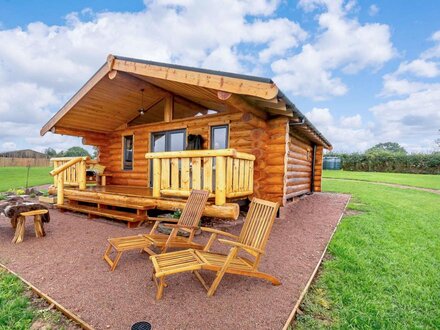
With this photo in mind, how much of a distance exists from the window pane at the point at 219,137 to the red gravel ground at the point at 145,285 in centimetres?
292

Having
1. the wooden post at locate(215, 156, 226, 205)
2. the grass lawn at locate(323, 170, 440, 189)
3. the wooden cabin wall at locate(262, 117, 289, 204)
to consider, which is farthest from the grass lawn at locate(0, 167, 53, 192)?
the grass lawn at locate(323, 170, 440, 189)

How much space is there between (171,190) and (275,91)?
302 cm

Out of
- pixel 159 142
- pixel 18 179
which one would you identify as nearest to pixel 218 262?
pixel 159 142

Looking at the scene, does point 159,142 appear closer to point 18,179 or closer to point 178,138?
point 178,138

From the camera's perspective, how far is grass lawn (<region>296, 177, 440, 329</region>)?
98.7 inches

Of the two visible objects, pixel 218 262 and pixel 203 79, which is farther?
pixel 203 79

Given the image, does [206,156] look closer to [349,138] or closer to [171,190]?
[171,190]

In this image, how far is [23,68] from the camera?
13867 millimetres

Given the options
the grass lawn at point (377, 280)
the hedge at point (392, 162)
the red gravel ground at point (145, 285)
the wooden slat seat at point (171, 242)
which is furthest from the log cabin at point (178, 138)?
the hedge at point (392, 162)

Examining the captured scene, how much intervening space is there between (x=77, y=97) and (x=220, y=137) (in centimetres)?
426

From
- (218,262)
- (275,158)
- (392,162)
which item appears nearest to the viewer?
(218,262)

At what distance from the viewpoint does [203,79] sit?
15.7 ft

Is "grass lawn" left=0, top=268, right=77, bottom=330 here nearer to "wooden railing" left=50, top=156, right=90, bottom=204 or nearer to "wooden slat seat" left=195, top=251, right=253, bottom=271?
"wooden slat seat" left=195, top=251, right=253, bottom=271

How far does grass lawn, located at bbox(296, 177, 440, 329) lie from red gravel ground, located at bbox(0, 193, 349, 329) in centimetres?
26
